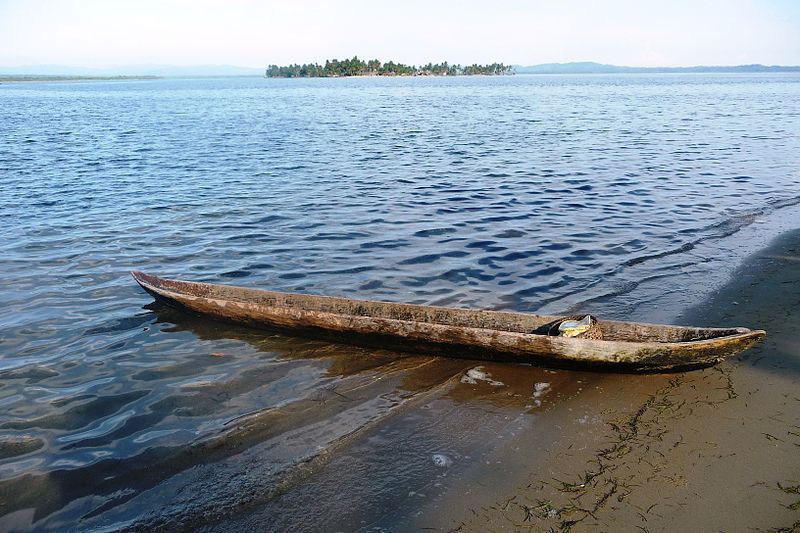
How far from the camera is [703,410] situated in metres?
6.09

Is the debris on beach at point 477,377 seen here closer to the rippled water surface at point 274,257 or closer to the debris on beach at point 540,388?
the rippled water surface at point 274,257

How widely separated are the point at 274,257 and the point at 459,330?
6.27m

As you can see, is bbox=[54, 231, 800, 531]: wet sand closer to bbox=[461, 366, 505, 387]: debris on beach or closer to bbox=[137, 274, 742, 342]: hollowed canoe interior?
bbox=[461, 366, 505, 387]: debris on beach

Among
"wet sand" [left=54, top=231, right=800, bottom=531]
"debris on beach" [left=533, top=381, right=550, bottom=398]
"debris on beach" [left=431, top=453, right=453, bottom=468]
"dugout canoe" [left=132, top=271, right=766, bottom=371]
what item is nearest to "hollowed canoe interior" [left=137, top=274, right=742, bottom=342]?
"dugout canoe" [left=132, top=271, right=766, bottom=371]

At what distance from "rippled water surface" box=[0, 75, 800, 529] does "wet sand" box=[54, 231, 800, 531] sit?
0.42 ft

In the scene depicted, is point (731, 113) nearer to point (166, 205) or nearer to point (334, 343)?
point (166, 205)

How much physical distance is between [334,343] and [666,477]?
471 cm

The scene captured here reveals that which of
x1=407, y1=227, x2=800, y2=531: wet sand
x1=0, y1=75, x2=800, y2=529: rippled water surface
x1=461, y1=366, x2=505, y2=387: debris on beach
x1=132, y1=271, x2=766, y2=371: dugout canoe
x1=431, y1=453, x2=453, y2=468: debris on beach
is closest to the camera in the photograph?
x1=407, y1=227, x2=800, y2=531: wet sand

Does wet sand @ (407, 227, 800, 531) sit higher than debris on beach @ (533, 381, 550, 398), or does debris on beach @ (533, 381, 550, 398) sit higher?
wet sand @ (407, 227, 800, 531)

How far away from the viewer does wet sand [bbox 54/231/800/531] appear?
4727 millimetres

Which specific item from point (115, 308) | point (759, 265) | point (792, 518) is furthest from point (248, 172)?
point (792, 518)

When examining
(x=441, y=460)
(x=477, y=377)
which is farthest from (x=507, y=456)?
(x=477, y=377)

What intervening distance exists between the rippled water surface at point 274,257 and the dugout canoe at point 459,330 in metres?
0.31

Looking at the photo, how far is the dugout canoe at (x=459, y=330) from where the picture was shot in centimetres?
653
